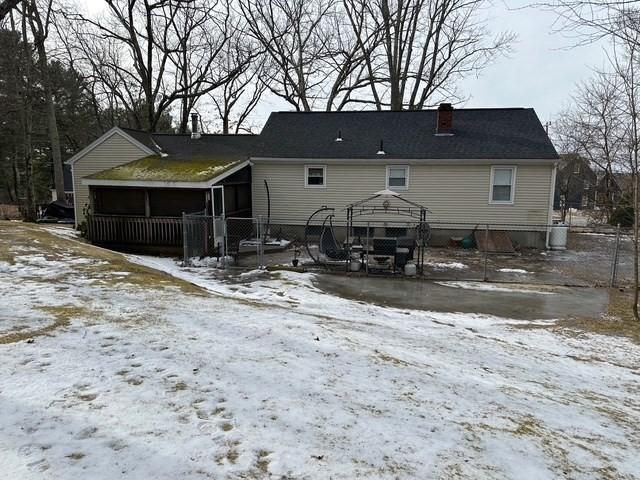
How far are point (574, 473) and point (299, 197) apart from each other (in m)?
15.5

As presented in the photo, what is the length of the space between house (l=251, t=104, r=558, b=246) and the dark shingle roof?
40 millimetres

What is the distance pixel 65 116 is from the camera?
115ft

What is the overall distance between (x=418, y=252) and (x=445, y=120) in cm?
790

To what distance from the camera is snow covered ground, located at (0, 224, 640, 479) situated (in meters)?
3.19

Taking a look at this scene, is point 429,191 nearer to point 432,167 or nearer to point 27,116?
point 432,167

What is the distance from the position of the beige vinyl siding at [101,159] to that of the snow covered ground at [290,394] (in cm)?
1143

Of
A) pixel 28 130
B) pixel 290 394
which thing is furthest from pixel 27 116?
pixel 290 394

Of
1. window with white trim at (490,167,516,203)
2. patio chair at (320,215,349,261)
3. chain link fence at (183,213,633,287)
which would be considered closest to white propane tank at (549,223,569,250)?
chain link fence at (183,213,633,287)

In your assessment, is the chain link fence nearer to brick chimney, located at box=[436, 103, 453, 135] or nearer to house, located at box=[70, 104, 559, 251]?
house, located at box=[70, 104, 559, 251]

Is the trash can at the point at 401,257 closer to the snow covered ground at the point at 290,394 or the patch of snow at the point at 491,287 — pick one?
the patch of snow at the point at 491,287

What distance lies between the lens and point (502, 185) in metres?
16.8

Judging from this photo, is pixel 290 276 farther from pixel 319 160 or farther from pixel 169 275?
pixel 319 160

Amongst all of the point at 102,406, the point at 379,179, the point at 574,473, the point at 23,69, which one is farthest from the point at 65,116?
the point at 574,473

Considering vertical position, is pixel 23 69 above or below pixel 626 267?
above
